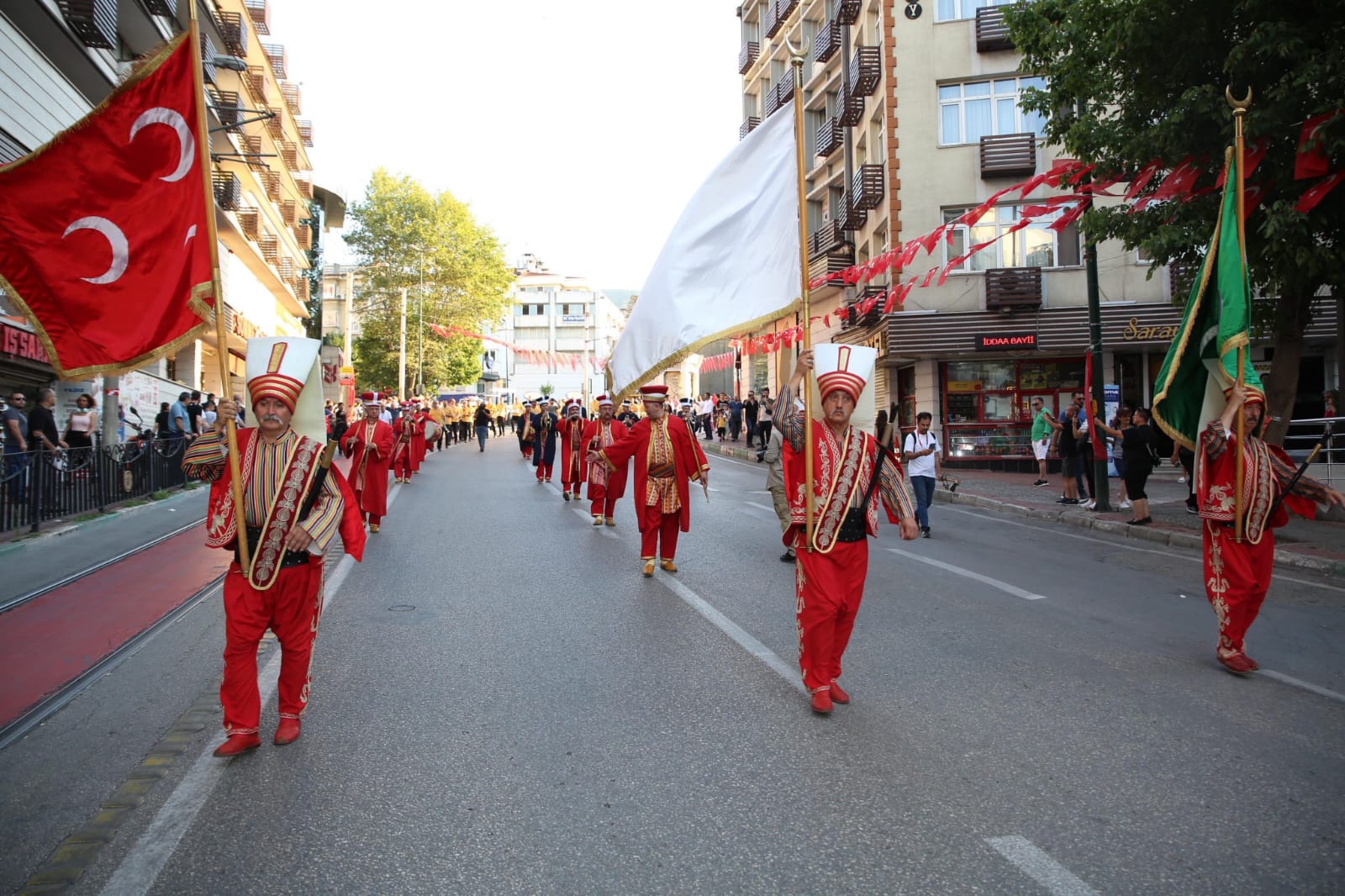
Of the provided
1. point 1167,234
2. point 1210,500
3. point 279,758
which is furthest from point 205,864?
point 1167,234

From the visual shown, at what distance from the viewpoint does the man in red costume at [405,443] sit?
2005 cm

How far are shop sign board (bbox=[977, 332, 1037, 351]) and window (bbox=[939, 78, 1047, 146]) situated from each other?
5.54m

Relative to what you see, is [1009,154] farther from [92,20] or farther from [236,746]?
[236,746]

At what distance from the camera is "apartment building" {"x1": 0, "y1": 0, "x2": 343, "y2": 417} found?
16984 mm

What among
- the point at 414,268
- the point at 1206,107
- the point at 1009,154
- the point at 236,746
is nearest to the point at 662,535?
the point at 236,746

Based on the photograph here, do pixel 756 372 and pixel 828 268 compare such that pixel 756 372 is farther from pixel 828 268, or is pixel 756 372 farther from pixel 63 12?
pixel 63 12

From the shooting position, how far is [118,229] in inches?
178

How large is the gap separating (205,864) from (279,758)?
41.2 inches

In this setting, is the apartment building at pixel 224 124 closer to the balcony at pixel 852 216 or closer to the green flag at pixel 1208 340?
the green flag at pixel 1208 340

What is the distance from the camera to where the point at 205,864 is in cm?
338

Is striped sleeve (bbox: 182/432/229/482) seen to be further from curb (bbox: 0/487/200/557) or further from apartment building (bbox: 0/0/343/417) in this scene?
curb (bbox: 0/487/200/557)

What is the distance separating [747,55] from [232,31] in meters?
22.2

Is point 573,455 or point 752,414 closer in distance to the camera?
point 573,455

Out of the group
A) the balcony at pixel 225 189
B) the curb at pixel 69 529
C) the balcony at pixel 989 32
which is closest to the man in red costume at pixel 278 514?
the curb at pixel 69 529
